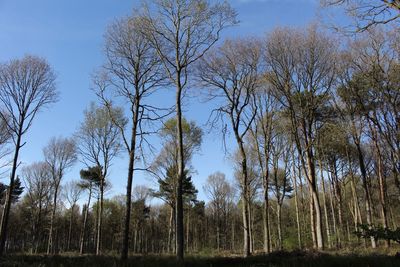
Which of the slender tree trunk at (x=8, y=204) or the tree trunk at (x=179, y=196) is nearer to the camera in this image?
the tree trunk at (x=179, y=196)

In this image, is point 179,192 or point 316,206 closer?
point 179,192

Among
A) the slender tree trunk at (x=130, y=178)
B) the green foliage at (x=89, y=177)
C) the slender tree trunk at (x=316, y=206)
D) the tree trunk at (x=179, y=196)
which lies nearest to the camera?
the tree trunk at (x=179, y=196)

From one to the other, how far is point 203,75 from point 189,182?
71.0 ft

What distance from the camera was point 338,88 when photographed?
21906 mm

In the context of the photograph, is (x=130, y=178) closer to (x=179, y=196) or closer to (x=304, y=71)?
(x=179, y=196)

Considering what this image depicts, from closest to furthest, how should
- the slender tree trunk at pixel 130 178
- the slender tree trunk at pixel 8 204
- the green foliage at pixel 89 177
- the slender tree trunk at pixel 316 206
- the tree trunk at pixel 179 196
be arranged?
the tree trunk at pixel 179 196
the slender tree trunk at pixel 130 178
the slender tree trunk at pixel 316 206
the slender tree trunk at pixel 8 204
the green foliage at pixel 89 177

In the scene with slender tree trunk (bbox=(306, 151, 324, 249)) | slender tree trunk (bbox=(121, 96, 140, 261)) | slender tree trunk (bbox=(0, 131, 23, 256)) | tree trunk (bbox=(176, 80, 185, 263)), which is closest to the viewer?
tree trunk (bbox=(176, 80, 185, 263))

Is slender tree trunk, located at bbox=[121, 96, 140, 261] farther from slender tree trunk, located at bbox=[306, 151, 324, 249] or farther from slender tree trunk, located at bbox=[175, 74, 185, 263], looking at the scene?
slender tree trunk, located at bbox=[306, 151, 324, 249]

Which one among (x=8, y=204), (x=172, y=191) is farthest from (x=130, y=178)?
(x=172, y=191)

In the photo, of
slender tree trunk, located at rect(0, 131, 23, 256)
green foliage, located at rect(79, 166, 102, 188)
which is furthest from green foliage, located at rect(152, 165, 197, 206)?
slender tree trunk, located at rect(0, 131, 23, 256)

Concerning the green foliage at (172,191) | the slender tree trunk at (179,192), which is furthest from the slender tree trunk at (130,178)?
the green foliage at (172,191)

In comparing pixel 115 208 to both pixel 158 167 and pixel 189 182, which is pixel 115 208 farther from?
pixel 158 167

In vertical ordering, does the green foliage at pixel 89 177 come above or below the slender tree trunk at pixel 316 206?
above

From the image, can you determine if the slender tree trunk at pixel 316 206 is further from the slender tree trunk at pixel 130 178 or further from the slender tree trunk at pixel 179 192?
the slender tree trunk at pixel 130 178
